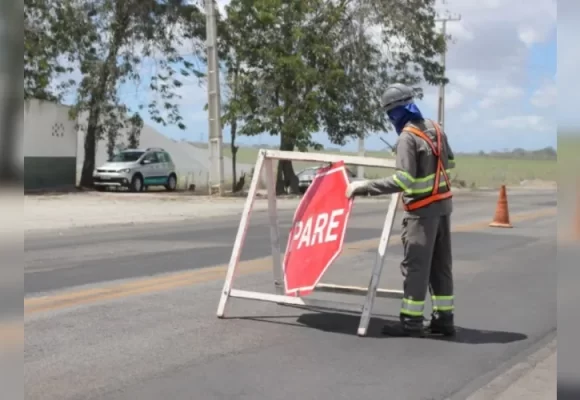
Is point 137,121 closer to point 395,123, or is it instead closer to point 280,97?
point 280,97

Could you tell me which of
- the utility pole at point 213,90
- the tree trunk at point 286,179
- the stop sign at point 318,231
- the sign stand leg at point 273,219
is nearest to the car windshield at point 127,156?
the utility pole at point 213,90

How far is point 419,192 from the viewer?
6.67 m

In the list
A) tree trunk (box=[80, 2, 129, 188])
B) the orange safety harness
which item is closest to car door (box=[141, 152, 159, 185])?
tree trunk (box=[80, 2, 129, 188])

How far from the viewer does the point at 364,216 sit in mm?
21484

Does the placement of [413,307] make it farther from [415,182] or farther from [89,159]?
[89,159]

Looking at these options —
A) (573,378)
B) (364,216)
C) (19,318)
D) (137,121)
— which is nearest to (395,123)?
(573,378)

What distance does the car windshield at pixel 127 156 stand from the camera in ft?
104

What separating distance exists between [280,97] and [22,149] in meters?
28.7

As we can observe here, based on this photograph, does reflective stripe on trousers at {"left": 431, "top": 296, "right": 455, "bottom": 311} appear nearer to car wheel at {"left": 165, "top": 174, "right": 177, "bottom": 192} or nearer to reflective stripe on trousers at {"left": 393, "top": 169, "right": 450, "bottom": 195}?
reflective stripe on trousers at {"left": 393, "top": 169, "right": 450, "bottom": 195}

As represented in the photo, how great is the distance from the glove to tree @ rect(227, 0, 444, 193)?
22.7 m

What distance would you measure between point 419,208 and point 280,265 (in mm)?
1915

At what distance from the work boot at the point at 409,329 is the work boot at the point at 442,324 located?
0.10 metres

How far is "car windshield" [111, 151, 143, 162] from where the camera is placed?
104 ft

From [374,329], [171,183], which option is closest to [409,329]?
[374,329]
